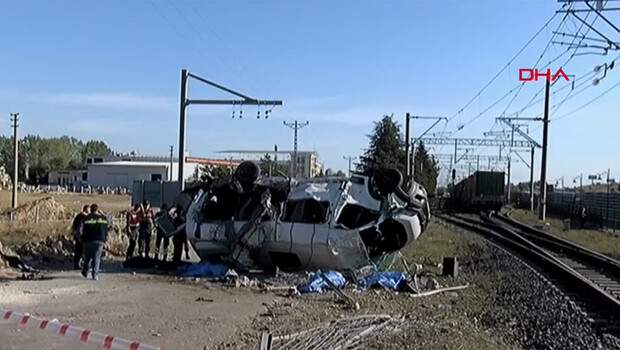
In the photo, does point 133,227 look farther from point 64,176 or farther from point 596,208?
point 64,176

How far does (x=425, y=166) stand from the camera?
8619 cm

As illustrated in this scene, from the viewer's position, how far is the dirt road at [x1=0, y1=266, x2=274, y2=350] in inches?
404

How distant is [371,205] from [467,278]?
3463 mm

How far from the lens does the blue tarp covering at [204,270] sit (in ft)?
59.5

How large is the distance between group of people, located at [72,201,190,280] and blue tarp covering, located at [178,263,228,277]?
5.76 feet

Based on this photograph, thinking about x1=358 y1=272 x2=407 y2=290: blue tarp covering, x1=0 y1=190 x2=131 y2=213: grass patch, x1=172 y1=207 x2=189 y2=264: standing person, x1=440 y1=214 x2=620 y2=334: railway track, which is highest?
x1=172 y1=207 x2=189 y2=264: standing person

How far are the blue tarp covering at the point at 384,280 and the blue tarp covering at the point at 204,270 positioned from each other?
345 cm

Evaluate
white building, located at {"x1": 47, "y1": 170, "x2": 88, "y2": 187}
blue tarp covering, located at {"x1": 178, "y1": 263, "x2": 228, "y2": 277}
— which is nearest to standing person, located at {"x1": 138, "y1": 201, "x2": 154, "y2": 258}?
blue tarp covering, located at {"x1": 178, "y1": 263, "x2": 228, "y2": 277}

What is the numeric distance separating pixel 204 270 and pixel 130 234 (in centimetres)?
436

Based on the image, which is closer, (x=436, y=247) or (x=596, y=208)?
(x=436, y=247)

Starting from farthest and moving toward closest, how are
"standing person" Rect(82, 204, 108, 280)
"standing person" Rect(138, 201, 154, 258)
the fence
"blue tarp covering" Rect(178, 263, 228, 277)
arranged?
the fence, "standing person" Rect(138, 201, 154, 258), "blue tarp covering" Rect(178, 263, 228, 277), "standing person" Rect(82, 204, 108, 280)

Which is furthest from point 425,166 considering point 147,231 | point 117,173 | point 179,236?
point 117,173

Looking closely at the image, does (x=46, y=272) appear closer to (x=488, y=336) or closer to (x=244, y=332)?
(x=244, y=332)

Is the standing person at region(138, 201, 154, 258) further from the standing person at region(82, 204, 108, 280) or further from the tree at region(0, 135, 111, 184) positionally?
the tree at region(0, 135, 111, 184)
